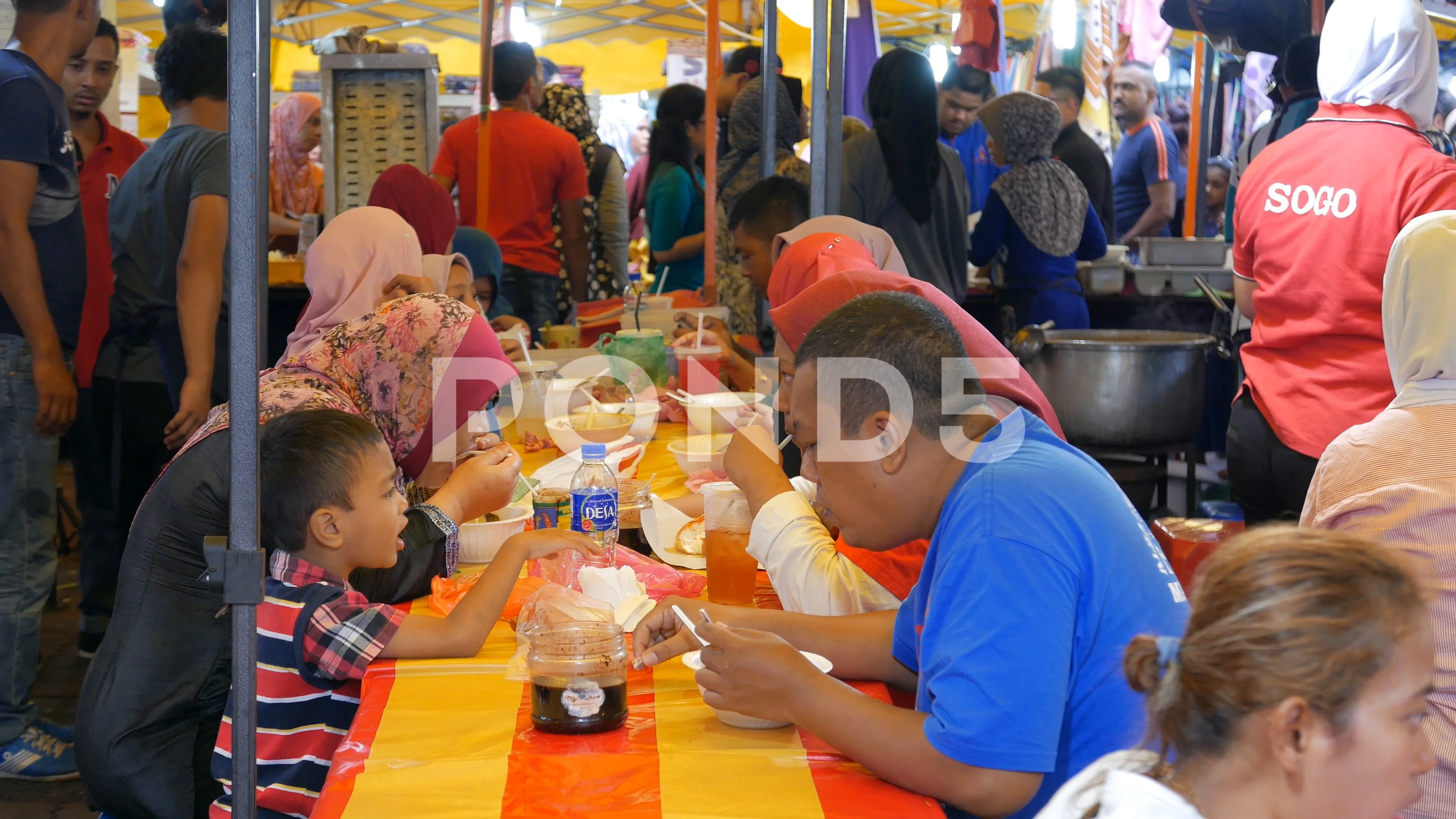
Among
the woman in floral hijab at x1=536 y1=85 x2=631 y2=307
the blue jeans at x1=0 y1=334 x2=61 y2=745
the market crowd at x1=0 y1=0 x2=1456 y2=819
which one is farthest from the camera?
the woman in floral hijab at x1=536 y1=85 x2=631 y2=307

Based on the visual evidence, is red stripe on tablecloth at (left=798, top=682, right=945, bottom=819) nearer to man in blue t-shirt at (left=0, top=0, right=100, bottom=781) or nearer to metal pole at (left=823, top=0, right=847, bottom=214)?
metal pole at (left=823, top=0, right=847, bottom=214)

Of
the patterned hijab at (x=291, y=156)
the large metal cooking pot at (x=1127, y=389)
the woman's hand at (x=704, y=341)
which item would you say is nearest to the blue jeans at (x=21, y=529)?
the woman's hand at (x=704, y=341)

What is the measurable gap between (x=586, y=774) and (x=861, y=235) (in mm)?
2164

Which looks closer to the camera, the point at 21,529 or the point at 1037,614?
the point at 1037,614

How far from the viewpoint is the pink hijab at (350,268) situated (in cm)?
289

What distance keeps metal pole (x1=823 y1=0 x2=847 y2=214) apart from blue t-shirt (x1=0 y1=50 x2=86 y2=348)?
2.28 m

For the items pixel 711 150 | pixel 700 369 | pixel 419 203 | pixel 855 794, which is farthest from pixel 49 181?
pixel 855 794

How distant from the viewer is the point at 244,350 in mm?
1602

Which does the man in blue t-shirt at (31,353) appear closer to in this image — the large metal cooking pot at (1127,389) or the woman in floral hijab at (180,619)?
the woman in floral hijab at (180,619)

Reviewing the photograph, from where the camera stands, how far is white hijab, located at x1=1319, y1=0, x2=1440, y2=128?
335cm

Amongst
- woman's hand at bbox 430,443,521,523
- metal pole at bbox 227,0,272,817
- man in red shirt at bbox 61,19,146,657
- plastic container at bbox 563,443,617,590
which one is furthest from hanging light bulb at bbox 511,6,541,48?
metal pole at bbox 227,0,272,817

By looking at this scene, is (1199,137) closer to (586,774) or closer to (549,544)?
(549,544)

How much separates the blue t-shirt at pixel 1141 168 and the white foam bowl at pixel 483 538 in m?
6.43

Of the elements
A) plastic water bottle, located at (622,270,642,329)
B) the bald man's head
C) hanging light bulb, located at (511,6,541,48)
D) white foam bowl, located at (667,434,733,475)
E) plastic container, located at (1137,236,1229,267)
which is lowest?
white foam bowl, located at (667,434,733,475)
